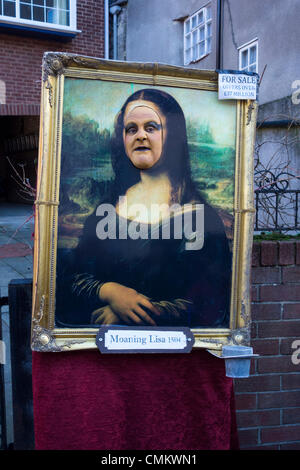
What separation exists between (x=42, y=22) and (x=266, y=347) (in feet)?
30.9

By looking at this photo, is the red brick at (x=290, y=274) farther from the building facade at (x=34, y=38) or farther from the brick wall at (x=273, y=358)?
the building facade at (x=34, y=38)

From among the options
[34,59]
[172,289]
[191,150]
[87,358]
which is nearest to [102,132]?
[191,150]

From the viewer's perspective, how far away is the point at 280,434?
8.76 feet

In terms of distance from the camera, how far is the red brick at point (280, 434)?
8.70 ft

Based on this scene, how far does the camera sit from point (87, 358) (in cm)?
186

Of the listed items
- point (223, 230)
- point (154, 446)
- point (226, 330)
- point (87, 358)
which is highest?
point (223, 230)

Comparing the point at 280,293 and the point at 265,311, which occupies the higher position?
the point at 280,293

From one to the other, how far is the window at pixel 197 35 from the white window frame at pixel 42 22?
322cm

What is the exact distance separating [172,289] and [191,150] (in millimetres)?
597

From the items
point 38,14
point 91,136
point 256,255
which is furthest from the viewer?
point 38,14

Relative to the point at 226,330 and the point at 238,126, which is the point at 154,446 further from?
the point at 238,126

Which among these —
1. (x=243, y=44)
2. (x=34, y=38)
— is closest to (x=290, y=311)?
(x=243, y=44)

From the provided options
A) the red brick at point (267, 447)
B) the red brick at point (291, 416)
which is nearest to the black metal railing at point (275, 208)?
the red brick at point (291, 416)

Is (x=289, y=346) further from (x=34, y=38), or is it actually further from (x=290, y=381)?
(x=34, y=38)
